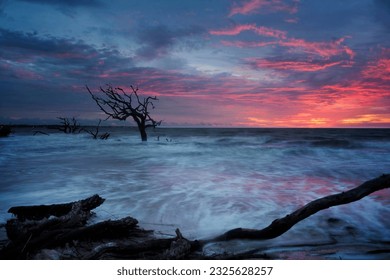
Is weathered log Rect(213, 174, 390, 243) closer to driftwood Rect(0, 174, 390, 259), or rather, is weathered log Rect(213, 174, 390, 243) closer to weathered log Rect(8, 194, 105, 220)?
driftwood Rect(0, 174, 390, 259)

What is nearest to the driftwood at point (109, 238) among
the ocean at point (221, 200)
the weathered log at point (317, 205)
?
the weathered log at point (317, 205)

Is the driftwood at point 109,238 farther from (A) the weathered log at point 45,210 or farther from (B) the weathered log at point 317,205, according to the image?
(A) the weathered log at point 45,210

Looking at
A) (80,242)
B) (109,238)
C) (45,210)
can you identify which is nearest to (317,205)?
(109,238)

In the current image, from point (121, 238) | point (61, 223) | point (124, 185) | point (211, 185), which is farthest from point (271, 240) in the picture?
point (124, 185)

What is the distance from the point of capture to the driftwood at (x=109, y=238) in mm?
2178

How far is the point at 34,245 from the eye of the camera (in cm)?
218

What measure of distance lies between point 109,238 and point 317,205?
1737mm

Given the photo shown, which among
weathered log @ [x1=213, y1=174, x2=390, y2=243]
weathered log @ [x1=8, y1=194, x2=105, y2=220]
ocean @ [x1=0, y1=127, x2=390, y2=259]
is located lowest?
ocean @ [x1=0, y1=127, x2=390, y2=259]

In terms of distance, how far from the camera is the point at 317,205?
2471mm

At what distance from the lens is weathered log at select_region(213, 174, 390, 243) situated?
241 cm

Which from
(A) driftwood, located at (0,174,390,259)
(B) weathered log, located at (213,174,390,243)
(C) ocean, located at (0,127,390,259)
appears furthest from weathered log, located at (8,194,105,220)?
(B) weathered log, located at (213,174,390,243)

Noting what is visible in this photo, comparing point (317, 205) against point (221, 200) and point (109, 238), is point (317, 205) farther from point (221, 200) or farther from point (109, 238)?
point (221, 200)
